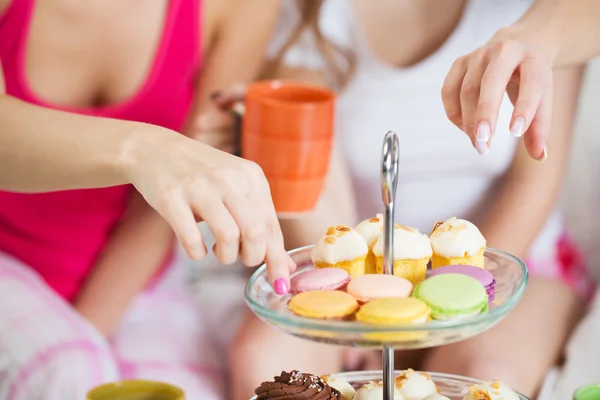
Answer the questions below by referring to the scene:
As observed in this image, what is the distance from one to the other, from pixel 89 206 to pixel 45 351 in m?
0.31

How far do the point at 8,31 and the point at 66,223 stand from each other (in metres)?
0.31

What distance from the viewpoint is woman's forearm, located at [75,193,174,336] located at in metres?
1.29

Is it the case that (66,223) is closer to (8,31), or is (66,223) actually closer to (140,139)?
(8,31)

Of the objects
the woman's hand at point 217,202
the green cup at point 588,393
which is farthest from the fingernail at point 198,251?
the green cup at point 588,393

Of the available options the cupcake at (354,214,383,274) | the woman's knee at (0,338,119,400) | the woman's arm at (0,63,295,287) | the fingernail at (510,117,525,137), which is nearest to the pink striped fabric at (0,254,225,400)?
the woman's knee at (0,338,119,400)

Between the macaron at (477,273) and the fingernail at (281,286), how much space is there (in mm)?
119

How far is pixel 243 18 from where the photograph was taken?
1380mm

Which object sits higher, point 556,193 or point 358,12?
point 358,12

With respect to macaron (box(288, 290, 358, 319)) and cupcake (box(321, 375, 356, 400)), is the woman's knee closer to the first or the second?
cupcake (box(321, 375, 356, 400))

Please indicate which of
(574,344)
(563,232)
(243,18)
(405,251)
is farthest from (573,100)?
(405,251)

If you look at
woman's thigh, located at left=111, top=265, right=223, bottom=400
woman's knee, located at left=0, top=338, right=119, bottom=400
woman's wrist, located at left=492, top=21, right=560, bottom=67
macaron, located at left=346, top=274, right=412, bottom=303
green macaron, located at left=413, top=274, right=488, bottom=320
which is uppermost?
woman's wrist, located at left=492, top=21, right=560, bottom=67

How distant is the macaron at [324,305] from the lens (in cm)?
58

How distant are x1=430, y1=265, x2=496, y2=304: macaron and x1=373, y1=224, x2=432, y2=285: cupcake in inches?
0.8

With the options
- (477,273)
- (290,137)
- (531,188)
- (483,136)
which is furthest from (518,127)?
(531,188)
